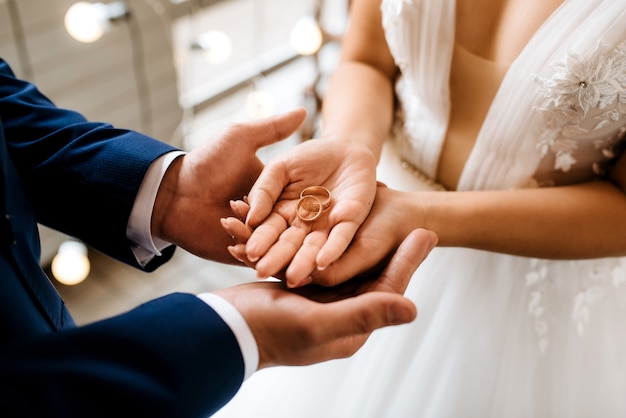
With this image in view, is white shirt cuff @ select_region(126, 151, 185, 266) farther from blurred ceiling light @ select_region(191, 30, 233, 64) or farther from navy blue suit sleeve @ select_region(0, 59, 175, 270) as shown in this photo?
blurred ceiling light @ select_region(191, 30, 233, 64)

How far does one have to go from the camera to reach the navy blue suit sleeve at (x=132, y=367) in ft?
1.81

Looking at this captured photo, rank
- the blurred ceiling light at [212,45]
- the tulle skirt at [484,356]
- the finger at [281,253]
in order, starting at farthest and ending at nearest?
1. the blurred ceiling light at [212,45]
2. the tulle skirt at [484,356]
3. the finger at [281,253]

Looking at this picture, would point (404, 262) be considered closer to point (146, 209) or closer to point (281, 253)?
point (281, 253)

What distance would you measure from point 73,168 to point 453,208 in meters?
0.72

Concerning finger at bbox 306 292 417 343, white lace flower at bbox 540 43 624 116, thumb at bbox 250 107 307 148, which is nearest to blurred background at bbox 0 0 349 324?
thumb at bbox 250 107 307 148

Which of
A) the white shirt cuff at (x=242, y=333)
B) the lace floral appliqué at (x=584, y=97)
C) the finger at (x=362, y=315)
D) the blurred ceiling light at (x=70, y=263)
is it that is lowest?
the blurred ceiling light at (x=70, y=263)

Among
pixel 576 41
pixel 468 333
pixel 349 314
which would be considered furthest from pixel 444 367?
pixel 576 41

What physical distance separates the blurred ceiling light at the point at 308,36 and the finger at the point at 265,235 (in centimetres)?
189

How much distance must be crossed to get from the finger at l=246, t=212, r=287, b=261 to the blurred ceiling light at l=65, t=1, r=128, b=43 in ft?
4.44

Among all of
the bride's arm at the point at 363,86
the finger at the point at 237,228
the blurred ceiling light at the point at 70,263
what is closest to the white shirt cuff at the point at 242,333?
the finger at the point at 237,228

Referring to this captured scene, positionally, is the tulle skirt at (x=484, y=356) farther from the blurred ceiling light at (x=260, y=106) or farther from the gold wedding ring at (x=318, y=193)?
the blurred ceiling light at (x=260, y=106)

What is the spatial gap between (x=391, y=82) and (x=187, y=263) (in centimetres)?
146

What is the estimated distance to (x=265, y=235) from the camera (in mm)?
831

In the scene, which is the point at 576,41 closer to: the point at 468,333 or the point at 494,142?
the point at 494,142
